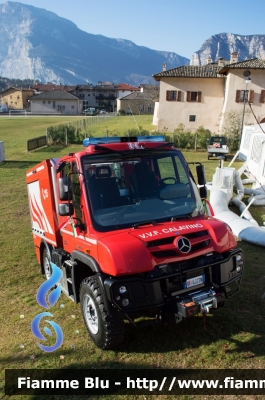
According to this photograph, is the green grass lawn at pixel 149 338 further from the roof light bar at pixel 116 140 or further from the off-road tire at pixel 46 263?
the roof light bar at pixel 116 140

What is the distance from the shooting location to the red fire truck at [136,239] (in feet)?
13.7

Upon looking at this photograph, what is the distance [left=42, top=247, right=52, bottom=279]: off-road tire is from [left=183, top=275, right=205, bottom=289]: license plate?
3027mm

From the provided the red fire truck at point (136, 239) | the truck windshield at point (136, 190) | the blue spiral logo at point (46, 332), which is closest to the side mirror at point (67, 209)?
the red fire truck at point (136, 239)

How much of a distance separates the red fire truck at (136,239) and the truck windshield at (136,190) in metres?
0.01

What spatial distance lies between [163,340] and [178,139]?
24.9m

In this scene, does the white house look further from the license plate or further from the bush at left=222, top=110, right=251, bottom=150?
the license plate

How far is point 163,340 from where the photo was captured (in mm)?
4973

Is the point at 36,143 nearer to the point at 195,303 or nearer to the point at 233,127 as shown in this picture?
the point at 233,127

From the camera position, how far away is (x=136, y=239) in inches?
168

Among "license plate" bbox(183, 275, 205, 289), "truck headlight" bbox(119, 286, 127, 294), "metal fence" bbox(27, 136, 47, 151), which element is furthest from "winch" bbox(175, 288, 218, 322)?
"metal fence" bbox(27, 136, 47, 151)

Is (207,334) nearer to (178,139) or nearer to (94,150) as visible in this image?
(94,150)

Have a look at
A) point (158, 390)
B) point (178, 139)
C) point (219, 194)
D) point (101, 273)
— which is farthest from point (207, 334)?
point (178, 139)

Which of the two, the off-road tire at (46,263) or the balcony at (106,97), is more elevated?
the balcony at (106,97)

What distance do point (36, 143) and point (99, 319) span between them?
997 inches
